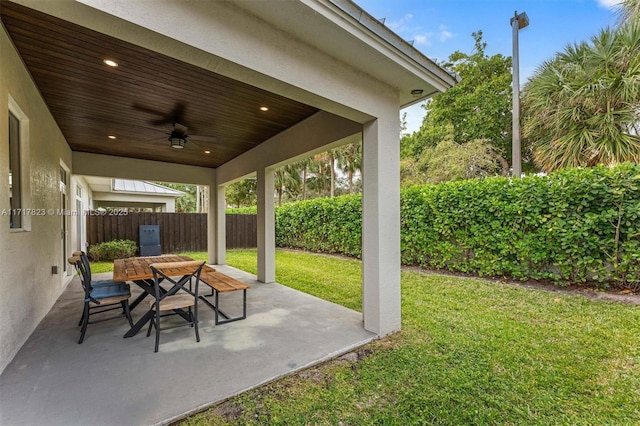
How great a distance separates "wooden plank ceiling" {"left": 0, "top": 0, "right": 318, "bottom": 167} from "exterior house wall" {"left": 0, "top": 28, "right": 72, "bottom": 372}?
0.25 metres

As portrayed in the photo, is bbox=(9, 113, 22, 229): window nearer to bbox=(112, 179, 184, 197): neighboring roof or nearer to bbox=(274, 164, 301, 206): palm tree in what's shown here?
bbox=(112, 179, 184, 197): neighboring roof

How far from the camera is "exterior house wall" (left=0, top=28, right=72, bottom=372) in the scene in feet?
8.33

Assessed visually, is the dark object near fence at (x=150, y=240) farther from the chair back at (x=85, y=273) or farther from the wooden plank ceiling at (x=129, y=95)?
the chair back at (x=85, y=273)

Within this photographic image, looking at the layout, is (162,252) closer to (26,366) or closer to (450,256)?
(26,366)

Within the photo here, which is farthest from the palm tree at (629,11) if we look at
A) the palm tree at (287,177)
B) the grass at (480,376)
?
the palm tree at (287,177)

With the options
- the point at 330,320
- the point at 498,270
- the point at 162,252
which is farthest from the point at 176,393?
the point at 162,252

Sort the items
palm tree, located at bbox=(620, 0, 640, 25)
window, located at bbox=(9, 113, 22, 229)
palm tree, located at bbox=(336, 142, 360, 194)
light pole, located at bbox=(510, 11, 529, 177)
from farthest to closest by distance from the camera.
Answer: palm tree, located at bbox=(336, 142, 360, 194), light pole, located at bbox=(510, 11, 529, 177), palm tree, located at bbox=(620, 0, 640, 25), window, located at bbox=(9, 113, 22, 229)

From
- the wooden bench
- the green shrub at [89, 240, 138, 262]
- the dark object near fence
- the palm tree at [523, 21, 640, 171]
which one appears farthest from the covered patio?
the dark object near fence

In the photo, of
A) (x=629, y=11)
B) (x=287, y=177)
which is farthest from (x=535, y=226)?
(x=287, y=177)

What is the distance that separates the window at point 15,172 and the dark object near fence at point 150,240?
26.6 ft

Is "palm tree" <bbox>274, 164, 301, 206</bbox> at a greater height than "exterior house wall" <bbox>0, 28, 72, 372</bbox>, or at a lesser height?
greater

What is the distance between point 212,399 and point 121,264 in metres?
3.45

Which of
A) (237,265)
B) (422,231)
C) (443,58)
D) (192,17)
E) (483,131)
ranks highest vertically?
(443,58)

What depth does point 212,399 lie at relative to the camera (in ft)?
7.26
